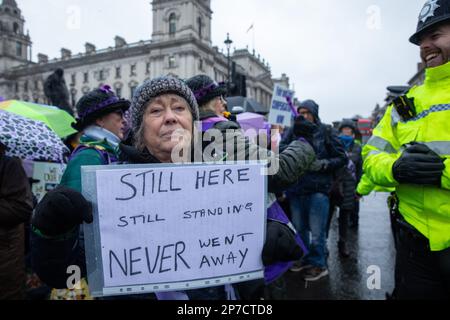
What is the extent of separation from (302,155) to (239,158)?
0.40 meters

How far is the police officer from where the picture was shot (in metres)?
1.79

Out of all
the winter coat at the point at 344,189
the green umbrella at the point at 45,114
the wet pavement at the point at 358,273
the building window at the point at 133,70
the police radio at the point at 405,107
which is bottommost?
the wet pavement at the point at 358,273

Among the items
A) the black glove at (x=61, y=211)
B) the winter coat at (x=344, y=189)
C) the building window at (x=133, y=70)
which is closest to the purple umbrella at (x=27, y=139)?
the black glove at (x=61, y=211)

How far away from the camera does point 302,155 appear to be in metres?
1.82

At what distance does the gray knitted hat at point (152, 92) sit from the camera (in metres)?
1.66

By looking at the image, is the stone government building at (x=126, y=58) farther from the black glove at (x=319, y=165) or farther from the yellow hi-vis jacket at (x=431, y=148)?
the yellow hi-vis jacket at (x=431, y=148)

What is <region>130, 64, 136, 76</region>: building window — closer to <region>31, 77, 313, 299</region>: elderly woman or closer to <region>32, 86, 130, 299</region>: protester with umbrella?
<region>32, 86, 130, 299</region>: protester with umbrella

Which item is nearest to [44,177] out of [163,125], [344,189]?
[163,125]

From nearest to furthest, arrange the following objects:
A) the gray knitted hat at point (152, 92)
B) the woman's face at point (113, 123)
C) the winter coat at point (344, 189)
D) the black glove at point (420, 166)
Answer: the gray knitted hat at point (152, 92), the black glove at point (420, 166), the woman's face at point (113, 123), the winter coat at point (344, 189)

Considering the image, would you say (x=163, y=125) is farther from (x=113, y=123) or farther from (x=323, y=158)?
(x=323, y=158)

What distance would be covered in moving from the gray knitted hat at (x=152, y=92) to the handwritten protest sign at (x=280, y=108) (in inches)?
177
